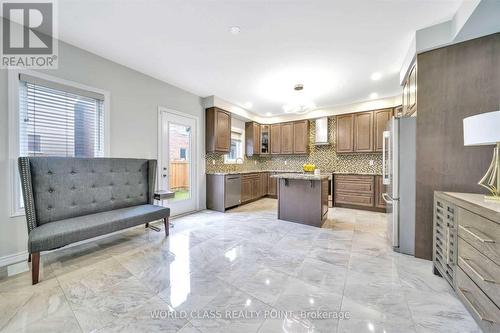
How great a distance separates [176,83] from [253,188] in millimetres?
3378

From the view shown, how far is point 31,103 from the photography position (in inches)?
94.2

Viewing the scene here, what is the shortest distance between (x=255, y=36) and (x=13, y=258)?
387 cm

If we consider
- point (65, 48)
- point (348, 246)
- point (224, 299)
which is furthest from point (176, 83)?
point (348, 246)

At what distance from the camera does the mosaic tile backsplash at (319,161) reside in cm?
517

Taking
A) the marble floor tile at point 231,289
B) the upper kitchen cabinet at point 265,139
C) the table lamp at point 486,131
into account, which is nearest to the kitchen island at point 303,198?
the marble floor tile at point 231,289

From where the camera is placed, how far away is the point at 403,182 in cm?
252

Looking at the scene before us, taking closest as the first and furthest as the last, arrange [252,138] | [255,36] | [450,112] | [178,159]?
[450,112]
[255,36]
[178,159]
[252,138]

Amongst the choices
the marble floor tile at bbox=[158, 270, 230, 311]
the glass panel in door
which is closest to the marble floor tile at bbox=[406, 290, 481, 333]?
the marble floor tile at bbox=[158, 270, 230, 311]

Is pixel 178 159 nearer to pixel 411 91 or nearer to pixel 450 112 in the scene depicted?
pixel 411 91

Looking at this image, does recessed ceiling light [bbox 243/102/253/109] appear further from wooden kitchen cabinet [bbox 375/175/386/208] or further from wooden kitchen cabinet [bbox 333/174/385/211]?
wooden kitchen cabinet [bbox 375/175/386/208]

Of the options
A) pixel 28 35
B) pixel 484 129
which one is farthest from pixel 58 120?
pixel 484 129

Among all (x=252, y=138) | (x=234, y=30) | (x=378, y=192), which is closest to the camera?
(x=234, y=30)

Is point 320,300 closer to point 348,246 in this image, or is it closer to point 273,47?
point 348,246

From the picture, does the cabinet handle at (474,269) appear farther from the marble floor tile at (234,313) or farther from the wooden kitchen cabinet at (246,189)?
the wooden kitchen cabinet at (246,189)
